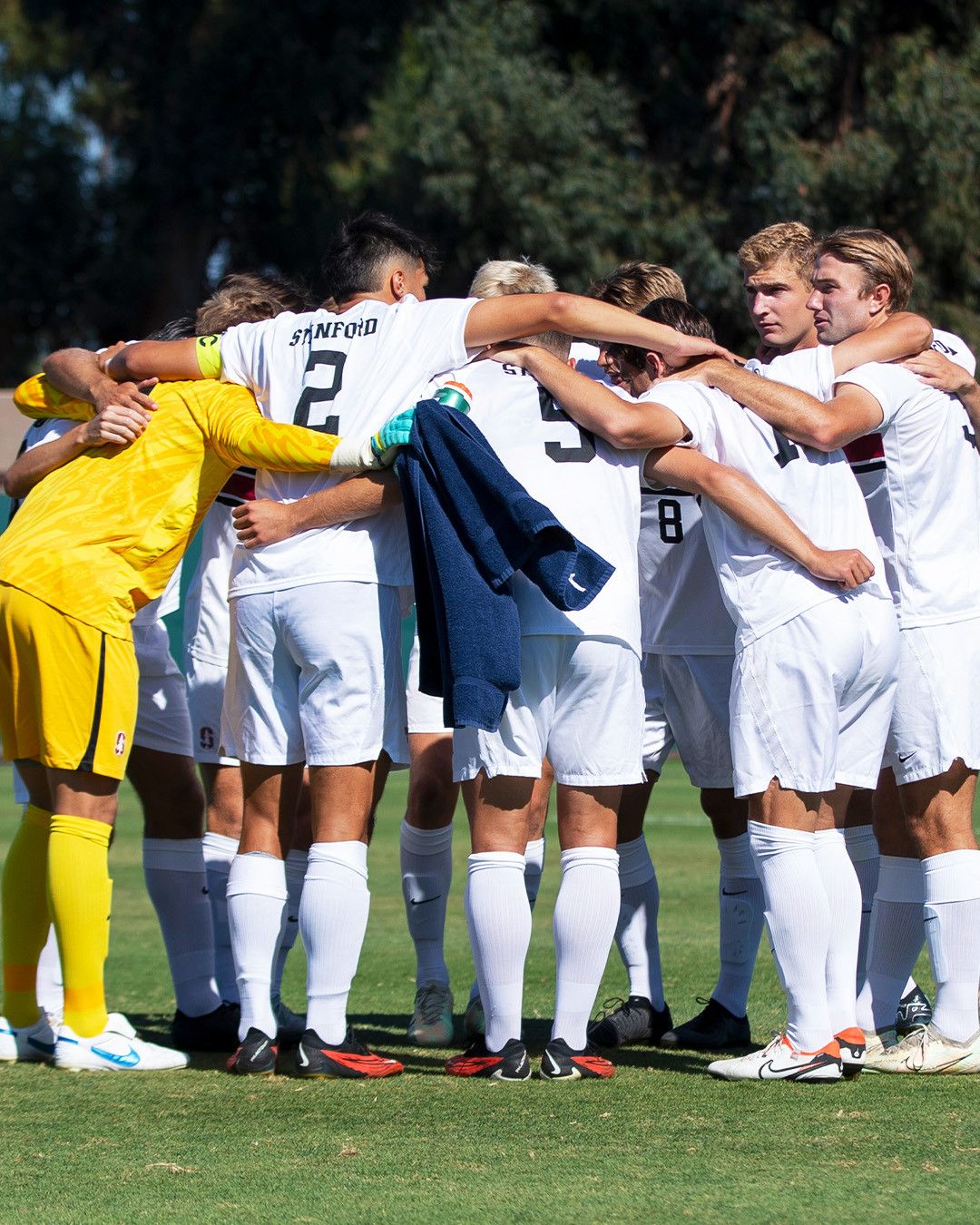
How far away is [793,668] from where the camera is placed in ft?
14.1

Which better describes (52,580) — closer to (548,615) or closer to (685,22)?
(548,615)

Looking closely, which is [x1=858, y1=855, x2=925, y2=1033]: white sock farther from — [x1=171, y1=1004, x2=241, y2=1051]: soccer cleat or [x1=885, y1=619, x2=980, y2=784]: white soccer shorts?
[x1=171, y1=1004, x2=241, y2=1051]: soccer cleat

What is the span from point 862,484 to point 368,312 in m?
1.50

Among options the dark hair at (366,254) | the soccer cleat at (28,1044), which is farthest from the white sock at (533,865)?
the dark hair at (366,254)

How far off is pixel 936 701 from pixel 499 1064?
5.08 feet

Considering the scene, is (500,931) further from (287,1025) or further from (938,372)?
(938,372)

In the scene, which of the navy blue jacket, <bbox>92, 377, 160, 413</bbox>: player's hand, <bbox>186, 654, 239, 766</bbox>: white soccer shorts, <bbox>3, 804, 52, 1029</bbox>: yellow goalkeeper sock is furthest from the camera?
<bbox>186, 654, 239, 766</bbox>: white soccer shorts

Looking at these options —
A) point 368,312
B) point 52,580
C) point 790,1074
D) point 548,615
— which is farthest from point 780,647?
point 52,580

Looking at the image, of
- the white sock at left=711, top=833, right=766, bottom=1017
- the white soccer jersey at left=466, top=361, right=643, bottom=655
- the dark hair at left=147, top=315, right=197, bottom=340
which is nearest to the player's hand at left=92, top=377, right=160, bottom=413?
the dark hair at left=147, top=315, right=197, bottom=340

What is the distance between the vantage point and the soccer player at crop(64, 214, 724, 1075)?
14.5ft

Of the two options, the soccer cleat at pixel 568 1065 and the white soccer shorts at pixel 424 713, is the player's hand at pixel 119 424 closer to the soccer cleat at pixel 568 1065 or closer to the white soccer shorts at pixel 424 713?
the white soccer shorts at pixel 424 713

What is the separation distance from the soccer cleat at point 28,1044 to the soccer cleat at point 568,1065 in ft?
4.86

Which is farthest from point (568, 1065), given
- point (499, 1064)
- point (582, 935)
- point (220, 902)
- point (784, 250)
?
point (784, 250)

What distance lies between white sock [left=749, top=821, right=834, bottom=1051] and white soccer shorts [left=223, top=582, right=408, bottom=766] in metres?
1.09
